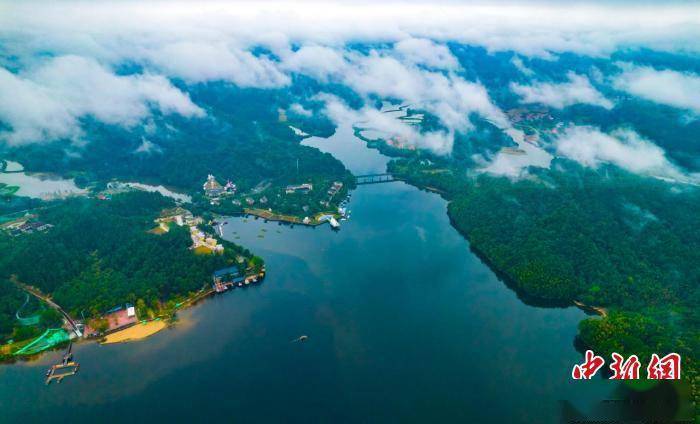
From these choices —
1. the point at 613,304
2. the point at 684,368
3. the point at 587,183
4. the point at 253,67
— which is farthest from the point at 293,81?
the point at 684,368

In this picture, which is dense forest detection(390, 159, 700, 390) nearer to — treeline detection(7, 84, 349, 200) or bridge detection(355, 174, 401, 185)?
bridge detection(355, 174, 401, 185)

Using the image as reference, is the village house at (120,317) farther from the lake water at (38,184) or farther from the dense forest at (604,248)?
the lake water at (38,184)

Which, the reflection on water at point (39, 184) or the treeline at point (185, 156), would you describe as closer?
the reflection on water at point (39, 184)

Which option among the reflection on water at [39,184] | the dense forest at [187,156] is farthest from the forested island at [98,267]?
the dense forest at [187,156]

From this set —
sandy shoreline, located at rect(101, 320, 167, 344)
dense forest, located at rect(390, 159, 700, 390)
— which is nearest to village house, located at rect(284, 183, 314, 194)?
dense forest, located at rect(390, 159, 700, 390)

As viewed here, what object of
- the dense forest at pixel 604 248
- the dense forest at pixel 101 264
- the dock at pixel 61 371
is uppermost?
the dense forest at pixel 604 248

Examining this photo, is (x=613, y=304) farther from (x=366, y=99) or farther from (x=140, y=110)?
(x=366, y=99)

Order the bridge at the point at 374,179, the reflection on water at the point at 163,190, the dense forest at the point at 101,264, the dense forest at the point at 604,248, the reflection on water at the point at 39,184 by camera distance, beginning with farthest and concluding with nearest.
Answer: the bridge at the point at 374,179, the reflection on water at the point at 163,190, the reflection on water at the point at 39,184, the dense forest at the point at 101,264, the dense forest at the point at 604,248
